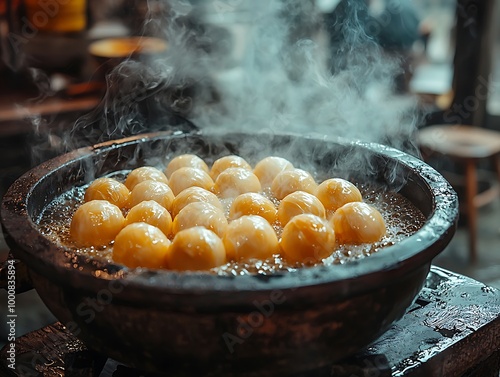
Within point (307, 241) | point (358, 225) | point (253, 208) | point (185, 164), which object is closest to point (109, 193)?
point (185, 164)

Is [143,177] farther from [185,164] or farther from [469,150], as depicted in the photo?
[469,150]

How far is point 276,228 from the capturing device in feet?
7.48

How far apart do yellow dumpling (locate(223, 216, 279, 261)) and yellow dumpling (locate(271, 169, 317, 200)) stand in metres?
0.55

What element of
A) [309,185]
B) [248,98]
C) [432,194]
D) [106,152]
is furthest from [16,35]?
[432,194]

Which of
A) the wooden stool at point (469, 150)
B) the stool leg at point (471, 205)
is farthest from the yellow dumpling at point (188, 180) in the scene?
the stool leg at point (471, 205)

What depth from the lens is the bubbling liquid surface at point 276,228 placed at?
1.95 meters

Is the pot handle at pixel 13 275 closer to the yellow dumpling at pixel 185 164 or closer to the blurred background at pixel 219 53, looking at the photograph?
the yellow dumpling at pixel 185 164

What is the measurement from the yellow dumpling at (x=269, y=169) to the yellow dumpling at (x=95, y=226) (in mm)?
810

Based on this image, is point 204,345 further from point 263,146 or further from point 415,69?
point 415,69

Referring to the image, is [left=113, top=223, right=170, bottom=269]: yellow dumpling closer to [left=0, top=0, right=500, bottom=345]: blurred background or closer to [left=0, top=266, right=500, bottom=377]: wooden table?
[left=0, top=266, right=500, bottom=377]: wooden table

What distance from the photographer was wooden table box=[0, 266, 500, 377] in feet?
6.86

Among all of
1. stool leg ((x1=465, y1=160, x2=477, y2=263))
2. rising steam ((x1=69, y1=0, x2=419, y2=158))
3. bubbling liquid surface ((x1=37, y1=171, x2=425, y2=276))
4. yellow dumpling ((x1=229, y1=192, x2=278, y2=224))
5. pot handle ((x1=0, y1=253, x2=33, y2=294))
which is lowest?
stool leg ((x1=465, y1=160, x2=477, y2=263))

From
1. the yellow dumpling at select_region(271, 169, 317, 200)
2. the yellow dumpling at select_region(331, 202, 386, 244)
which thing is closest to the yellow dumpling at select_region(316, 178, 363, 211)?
the yellow dumpling at select_region(271, 169, 317, 200)

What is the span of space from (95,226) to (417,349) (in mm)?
1374
